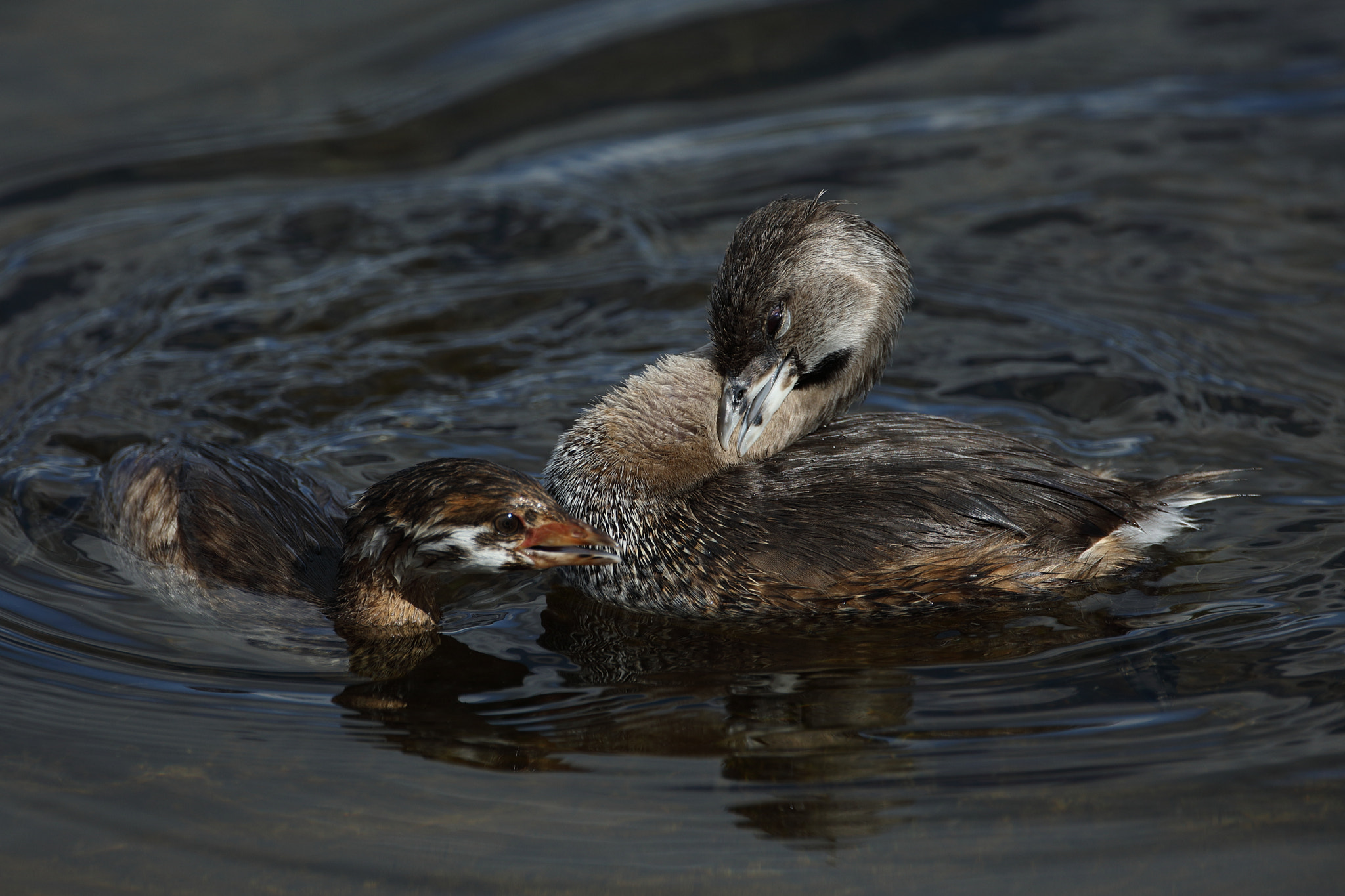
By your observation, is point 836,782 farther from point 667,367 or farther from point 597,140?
point 597,140

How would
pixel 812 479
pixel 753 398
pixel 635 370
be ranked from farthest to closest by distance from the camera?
pixel 635 370 → pixel 753 398 → pixel 812 479

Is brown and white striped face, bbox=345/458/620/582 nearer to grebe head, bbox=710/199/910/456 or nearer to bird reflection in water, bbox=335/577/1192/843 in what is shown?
bird reflection in water, bbox=335/577/1192/843

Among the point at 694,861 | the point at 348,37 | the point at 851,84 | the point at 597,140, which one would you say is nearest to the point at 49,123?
the point at 348,37

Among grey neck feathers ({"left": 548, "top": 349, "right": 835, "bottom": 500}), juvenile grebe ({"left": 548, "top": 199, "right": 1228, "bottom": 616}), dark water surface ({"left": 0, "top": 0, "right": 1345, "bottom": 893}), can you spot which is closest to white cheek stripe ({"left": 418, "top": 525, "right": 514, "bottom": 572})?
dark water surface ({"left": 0, "top": 0, "right": 1345, "bottom": 893})

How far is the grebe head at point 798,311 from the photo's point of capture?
18.3ft

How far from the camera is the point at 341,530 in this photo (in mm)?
5855

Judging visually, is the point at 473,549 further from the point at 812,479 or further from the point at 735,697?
the point at 812,479

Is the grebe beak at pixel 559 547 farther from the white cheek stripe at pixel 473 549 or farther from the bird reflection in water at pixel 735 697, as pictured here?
the bird reflection in water at pixel 735 697

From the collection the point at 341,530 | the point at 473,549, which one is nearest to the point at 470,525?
the point at 473,549

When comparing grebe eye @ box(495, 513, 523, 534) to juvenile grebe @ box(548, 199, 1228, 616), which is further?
juvenile grebe @ box(548, 199, 1228, 616)

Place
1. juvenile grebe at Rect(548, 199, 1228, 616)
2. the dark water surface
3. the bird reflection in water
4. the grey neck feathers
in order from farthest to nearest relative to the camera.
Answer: the grey neck feathers → juvenile grebe at Rect(548, 199, 1228, 616) → the bird reflection in water → the dark water surface

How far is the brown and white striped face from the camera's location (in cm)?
491

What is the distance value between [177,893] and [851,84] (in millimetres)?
7397

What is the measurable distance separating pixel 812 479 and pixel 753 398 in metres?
0.49
